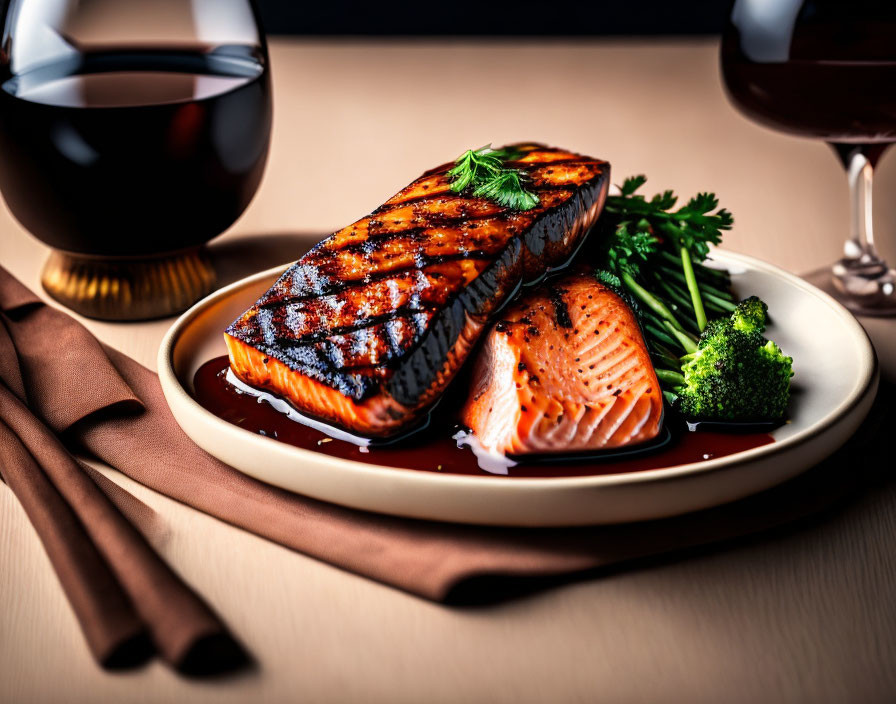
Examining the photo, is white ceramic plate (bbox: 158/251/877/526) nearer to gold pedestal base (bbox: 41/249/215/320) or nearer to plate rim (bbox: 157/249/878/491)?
plate rim (bbox: 157/249/878/491)

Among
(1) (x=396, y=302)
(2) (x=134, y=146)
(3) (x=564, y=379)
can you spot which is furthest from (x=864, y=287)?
(2) (x=134, y=146)

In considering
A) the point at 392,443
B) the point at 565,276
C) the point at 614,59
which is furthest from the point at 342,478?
the point at 614,59

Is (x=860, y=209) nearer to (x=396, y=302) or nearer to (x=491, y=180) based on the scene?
(x=491, y=180)

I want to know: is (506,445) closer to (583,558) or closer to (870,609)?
(583,558)

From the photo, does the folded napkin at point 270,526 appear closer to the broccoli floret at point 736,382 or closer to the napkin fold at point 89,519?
the napkin fold at point 89,519

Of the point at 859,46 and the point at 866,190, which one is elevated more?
the point at 859,46

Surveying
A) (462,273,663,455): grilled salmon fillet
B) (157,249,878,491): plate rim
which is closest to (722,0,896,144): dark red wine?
(157,249,878,491): plate rim
